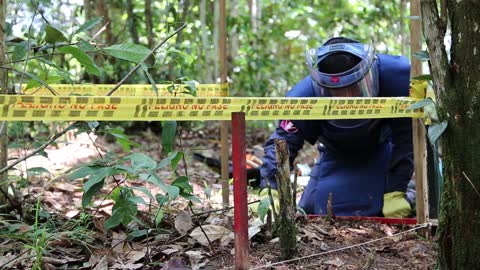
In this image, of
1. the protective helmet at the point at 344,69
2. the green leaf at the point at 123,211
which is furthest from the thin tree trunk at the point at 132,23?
the green leaf at the point at 123,211

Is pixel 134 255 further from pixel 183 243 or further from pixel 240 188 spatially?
pixel 240 188

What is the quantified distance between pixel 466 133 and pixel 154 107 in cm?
110

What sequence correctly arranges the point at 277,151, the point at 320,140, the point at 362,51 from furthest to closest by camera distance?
1. the point at 320,140
2. the point at 362,51
3. the point at 277,151

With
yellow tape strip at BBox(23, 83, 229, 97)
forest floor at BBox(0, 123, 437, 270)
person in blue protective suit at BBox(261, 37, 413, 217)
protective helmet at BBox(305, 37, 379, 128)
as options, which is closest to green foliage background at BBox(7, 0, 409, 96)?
yellow tape strip at BBox(23, 83, 229, 97)

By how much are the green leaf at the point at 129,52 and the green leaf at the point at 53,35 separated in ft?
0.64

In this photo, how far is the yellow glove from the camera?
3.57m

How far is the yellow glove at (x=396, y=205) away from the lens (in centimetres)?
357

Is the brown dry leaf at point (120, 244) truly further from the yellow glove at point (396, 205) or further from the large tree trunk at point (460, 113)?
the yellow glove at point (396, 205)

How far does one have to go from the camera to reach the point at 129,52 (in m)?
2.42

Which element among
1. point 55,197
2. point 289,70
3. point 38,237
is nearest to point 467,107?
point 38,237

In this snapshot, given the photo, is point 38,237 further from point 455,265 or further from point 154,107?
point 455,265

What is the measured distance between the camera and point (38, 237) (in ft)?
7.94

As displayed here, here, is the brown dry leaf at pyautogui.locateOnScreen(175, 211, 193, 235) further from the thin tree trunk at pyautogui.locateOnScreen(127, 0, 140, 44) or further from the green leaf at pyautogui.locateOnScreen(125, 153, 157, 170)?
the thin tree trunk at pyautogui.locateOnScreen(127, 0, 140, 44)

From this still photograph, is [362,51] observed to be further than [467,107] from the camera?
Yes
